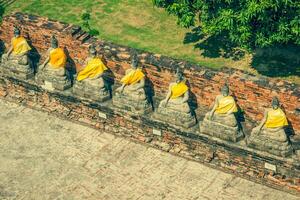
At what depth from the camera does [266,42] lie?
17.6 metres

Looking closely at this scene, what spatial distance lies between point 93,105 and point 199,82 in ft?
11.4

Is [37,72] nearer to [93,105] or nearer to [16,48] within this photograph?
[16,48]

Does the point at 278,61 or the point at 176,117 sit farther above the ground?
the point at 176,117

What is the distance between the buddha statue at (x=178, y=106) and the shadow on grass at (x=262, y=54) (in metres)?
5.80

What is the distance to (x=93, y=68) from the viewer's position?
1650 cm

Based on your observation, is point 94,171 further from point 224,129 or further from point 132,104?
point 224,129

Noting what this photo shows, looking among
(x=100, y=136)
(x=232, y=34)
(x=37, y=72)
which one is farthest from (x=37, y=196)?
(x=232, y=34)

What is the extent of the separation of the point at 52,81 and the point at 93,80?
1610 mm

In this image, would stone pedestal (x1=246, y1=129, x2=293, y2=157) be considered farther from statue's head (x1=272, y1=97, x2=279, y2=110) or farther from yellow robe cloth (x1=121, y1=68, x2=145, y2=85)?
yellow robe cloth (x1=121, y1=68, x2=145, y2=85)

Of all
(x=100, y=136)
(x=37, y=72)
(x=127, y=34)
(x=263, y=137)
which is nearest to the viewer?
(x=263, y=137)

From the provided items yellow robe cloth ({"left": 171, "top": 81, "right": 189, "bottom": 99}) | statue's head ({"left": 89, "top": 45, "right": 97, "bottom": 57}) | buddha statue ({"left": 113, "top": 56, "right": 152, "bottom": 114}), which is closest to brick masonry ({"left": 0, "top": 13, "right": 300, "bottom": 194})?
buddha statue ({"left": 113, "top": 56, "right": 152, "bottom": 114})

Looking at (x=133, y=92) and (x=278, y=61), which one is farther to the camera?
(x=278, y=61)

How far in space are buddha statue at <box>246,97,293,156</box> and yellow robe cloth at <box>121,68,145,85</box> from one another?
3659 millimetres

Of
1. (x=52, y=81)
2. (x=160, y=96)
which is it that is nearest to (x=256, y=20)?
(x=160, y=96)
